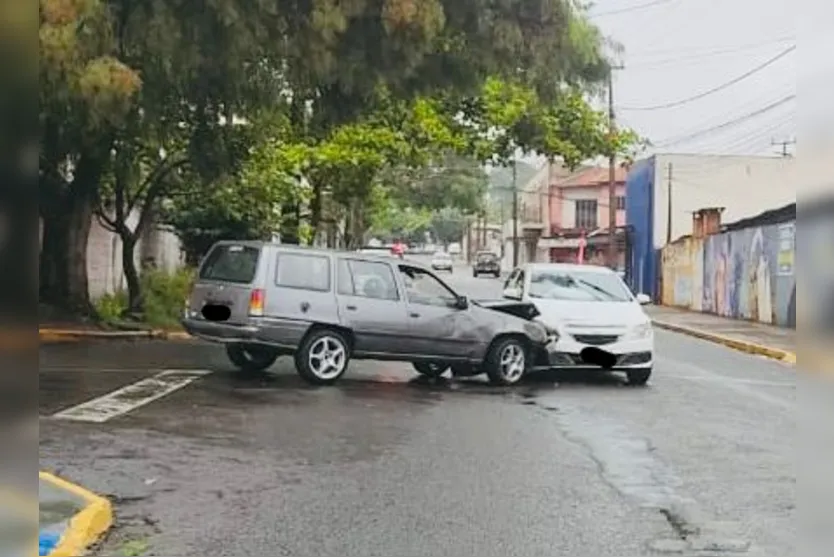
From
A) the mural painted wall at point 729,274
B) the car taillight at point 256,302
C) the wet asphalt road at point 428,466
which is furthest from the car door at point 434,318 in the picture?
the mural painted wall at point 729,274

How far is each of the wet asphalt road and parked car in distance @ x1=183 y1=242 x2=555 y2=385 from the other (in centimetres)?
42

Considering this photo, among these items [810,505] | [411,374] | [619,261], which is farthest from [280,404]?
[619,261]

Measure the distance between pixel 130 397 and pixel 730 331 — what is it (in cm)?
1756

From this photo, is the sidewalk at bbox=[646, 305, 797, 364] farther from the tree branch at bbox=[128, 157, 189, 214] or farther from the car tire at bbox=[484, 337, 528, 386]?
the tree branch at bbox=[128, 157, 189, 214]

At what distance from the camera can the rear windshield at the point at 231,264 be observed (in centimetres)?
1363

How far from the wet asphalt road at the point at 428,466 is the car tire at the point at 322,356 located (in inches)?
11.5

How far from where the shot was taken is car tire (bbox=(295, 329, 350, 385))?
13492 mm

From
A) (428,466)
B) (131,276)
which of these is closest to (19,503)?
(428,466)

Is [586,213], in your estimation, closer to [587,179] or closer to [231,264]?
[587,179]

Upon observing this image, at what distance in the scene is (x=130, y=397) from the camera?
11992 mm

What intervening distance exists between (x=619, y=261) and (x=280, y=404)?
131 feet

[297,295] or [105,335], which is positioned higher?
[297,295]

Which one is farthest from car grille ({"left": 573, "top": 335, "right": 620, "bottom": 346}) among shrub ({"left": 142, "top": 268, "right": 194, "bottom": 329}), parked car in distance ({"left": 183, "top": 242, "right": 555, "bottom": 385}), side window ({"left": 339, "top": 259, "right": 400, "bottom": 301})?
shrub ({"left": 142, "top": 268, "right": 194, "bottom": 329})

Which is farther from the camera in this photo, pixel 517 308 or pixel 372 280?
pixel 517 308
